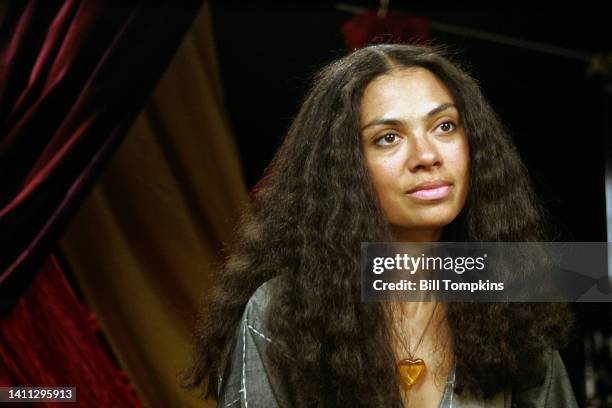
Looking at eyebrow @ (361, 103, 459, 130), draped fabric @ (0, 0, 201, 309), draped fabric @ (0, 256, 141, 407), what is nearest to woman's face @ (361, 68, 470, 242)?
eyebrow @ (361, 103, 459, 130)

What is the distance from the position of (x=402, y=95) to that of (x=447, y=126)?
86 mm

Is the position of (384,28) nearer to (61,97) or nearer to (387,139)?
(387,139)

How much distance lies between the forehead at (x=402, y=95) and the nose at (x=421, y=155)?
4 centimetres

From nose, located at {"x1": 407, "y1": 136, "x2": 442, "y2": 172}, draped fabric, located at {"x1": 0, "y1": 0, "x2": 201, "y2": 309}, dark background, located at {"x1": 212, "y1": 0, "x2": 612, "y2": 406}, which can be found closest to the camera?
nose, located at {"x1": 407, "y1": 136, "x2": 442, "y2": 172}

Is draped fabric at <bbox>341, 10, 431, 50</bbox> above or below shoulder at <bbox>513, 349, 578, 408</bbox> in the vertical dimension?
above

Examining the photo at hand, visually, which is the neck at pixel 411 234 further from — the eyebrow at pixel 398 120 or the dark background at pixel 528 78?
the dark background at pixel 528 78

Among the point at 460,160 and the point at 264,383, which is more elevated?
the point at 460,160

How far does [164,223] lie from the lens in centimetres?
188

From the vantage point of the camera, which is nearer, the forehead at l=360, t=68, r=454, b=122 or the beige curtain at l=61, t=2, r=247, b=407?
the forehead at l=360, t=68, r=454, b=122

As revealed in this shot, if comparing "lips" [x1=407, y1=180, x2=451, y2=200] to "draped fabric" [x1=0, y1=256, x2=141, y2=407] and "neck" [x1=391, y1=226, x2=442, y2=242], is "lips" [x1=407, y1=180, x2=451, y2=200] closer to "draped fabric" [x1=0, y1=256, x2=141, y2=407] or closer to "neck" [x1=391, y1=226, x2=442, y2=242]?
"neck" [x1=391, y1=226, x2=442, y2=242]

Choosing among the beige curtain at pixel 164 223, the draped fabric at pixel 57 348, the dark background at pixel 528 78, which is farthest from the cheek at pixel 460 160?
the draped fabric at pixel 57 348

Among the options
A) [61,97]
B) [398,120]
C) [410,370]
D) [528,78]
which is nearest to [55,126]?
[61,97]

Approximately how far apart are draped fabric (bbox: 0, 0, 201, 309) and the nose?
520 millimetres

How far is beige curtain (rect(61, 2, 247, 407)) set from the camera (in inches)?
71.4
